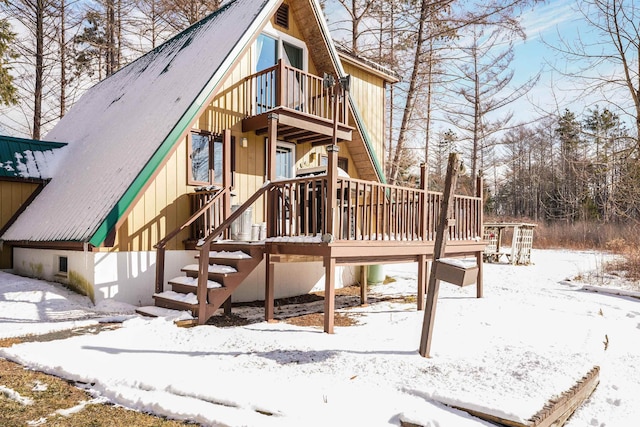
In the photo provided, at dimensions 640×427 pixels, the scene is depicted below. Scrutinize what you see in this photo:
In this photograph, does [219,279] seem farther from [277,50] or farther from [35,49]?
[35,49]

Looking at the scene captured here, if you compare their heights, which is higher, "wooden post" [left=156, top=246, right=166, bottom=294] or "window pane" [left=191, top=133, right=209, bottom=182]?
"window pane" [left=191, top=133, right=209, bottom=182]

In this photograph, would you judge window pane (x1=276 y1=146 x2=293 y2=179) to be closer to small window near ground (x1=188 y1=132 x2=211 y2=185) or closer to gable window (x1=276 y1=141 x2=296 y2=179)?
gable window (x1=276 y1=141 x2=296 y2=179)

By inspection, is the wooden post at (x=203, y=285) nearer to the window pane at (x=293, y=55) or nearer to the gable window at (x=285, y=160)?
the gable window at (x=285, y=160)

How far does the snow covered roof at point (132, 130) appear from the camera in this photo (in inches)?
307

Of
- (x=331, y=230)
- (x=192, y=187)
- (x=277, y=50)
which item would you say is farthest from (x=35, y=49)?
(x=331, y=230)

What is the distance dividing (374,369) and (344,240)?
8.17 ft

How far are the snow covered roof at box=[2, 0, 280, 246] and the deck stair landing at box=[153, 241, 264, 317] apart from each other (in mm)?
1479

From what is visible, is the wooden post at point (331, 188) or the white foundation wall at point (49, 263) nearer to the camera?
the wooden post at point (331, 188)

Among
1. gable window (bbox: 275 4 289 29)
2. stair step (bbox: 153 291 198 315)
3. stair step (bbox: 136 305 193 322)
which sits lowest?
stair step (bbox: 136 305 193 322)

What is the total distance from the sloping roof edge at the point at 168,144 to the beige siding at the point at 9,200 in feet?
15.1

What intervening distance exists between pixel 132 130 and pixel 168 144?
6.66 ft

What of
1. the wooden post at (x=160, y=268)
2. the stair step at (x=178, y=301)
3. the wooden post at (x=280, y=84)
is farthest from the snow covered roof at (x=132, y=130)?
the stair step at (x=178, y=301)

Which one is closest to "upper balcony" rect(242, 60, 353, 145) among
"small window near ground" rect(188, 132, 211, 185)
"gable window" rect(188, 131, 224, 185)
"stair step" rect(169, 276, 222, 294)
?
"gable window" rect(188, 131, 224, 185)

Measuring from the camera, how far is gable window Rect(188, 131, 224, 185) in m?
9.12
